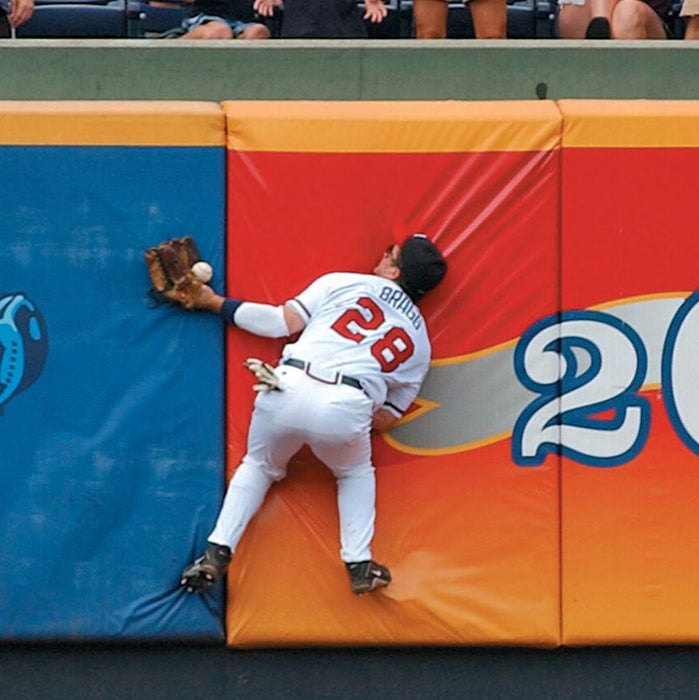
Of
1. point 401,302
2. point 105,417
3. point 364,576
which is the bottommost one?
point 364,576

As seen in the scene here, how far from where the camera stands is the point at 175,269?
6.55m

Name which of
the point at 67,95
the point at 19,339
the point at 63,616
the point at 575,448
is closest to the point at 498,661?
the point at 575,448

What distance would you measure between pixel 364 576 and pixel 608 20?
10.6 ft

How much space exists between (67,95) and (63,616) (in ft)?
7.65

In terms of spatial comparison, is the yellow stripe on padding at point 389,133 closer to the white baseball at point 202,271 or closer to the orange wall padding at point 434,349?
the orange wall padding at point 434,349

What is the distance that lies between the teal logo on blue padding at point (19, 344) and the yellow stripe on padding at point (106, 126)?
2.22 ft

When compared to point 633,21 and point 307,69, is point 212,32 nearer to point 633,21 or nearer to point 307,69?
point 307,69

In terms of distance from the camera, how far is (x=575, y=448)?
673 centimetres

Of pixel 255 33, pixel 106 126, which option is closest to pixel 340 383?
pixel 106 126

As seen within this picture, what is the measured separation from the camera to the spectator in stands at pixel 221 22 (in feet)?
25.7

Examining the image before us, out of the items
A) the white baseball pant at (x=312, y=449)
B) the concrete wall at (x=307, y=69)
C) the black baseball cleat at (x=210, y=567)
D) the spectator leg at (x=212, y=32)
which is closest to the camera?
the white baseball pant at (x=312, y=449)

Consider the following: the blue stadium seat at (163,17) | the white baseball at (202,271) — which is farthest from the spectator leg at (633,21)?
the white baseball at (202,271)

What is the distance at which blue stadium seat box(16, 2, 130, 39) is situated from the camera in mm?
8805

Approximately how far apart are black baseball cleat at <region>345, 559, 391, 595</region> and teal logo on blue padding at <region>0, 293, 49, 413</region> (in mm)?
1552
